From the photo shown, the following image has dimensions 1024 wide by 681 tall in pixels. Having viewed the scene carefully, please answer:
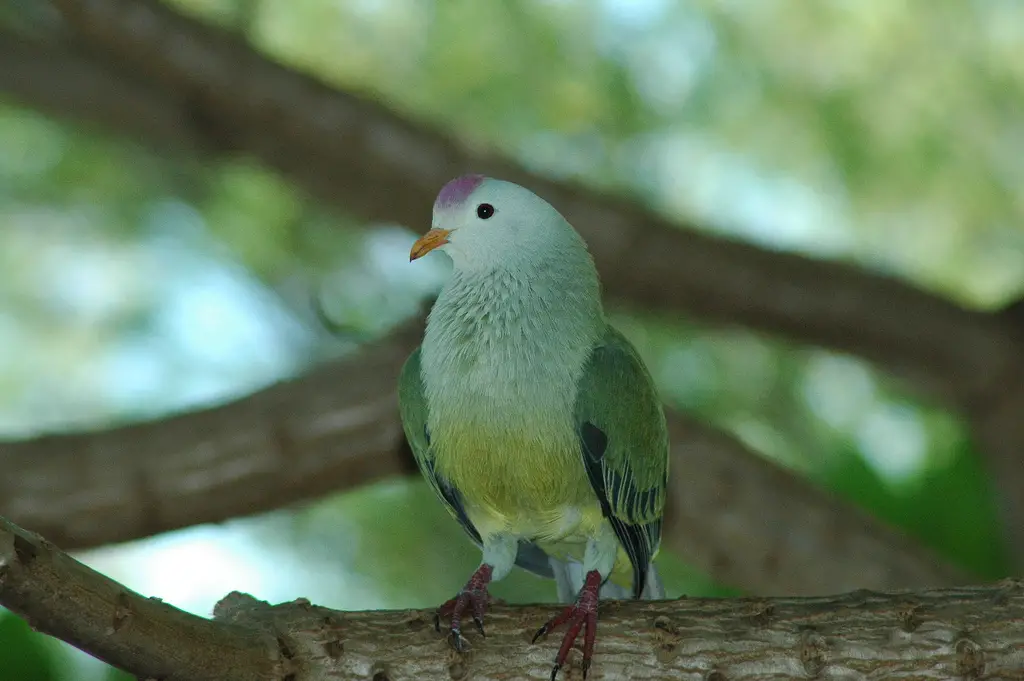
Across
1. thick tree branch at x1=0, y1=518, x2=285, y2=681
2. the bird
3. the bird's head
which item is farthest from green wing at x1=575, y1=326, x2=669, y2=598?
thick tree branch at x1=0, y1=518, x2=285, y2=681

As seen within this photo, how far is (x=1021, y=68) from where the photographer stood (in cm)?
577

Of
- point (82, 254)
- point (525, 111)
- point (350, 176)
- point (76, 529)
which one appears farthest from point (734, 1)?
point (76, 529)

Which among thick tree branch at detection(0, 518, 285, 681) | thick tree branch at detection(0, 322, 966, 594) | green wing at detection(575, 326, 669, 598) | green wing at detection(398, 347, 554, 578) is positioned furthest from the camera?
thick tree branch at detection(0, 322, 966, 594)

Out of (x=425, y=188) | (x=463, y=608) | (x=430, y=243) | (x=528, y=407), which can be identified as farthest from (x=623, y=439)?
(x=425, y=188)

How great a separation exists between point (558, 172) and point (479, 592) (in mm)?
3327

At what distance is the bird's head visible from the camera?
2758 mm

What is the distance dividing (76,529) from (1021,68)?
532 centimetres

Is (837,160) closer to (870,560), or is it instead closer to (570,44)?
(570,44)

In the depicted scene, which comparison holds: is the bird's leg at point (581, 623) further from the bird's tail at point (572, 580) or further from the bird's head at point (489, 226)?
the bird's head at point (489, 226)

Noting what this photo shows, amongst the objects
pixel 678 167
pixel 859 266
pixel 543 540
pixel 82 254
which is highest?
pixel 678 167

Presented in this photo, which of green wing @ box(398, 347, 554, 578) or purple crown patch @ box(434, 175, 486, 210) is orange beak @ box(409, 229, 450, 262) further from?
green wing @ box(398, 347, 554, 578)

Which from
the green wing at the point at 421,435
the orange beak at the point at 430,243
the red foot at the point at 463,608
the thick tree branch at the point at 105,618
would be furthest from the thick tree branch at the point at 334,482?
the thick tree branch at the point at 105,618

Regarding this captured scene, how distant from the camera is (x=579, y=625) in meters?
2.50

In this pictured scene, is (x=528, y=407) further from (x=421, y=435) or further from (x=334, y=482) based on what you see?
(x=334, y=482)
